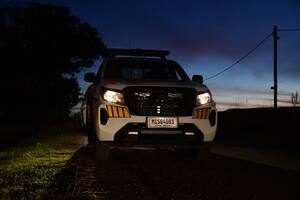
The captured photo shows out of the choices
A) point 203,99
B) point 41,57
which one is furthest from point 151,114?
point 41,57

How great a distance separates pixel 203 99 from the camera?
788cm

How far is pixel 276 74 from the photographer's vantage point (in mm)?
27672

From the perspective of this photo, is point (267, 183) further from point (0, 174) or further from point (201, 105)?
point (0, 174)

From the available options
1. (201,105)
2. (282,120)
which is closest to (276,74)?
(282,120)

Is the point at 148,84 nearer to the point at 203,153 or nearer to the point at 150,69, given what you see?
the point at 203,153

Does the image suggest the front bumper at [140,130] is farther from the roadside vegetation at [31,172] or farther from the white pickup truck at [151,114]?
the roadside vegetation at [31,172]

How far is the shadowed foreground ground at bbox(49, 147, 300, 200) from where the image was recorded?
541 cm

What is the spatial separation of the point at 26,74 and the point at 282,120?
1078 inches

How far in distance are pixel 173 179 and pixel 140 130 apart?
130 centimetres

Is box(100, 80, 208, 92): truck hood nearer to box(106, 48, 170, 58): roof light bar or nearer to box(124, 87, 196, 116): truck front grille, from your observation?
box(124, 87, 196, 116): truck front grille

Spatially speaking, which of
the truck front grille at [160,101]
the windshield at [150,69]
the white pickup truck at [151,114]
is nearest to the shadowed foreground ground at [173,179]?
the white pickup truck at [151,114]

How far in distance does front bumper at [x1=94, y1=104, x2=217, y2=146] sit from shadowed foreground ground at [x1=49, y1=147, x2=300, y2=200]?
0.45 metres

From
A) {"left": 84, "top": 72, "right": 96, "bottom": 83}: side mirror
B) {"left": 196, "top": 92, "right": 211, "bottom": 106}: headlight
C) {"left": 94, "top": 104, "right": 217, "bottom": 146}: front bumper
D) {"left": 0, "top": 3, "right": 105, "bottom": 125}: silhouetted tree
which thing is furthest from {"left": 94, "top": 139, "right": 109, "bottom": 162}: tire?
{"left": 0, "top": 3, "right": 105, "bottom": 125}: silhouetted tree

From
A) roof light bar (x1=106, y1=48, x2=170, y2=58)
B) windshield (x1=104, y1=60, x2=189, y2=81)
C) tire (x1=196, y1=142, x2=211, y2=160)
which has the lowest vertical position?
tire (x1=196, y1=142, x2=211, y2=160)
